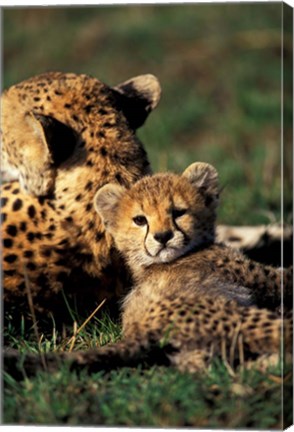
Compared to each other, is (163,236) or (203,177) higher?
(203,177)

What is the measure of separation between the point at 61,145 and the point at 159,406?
1404 millimetres

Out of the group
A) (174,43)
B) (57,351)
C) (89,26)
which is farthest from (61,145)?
(89,26)

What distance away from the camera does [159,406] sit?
12.1 feet

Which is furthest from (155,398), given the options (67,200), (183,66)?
(183,66)

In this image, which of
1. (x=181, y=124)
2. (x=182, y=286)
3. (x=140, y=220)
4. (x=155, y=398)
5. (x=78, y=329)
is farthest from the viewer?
(x=181, y=124)

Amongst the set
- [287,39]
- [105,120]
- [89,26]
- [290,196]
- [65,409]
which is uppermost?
[89,26]

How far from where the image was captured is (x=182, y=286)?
4.10 m

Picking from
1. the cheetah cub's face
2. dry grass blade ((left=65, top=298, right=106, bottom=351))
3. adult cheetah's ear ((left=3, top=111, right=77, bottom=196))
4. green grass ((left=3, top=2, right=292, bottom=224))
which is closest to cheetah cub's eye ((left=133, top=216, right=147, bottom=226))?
the cheetah cub's face

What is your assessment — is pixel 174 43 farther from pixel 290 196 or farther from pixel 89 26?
pixel 290 196

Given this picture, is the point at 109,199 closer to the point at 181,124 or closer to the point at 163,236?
the point at 163,236

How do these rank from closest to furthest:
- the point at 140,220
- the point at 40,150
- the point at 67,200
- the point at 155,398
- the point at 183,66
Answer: the point at 155,398
the point at 140,220
the point at 67,200
the point at 40,150
the point at 183,66

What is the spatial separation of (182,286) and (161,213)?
0.30m

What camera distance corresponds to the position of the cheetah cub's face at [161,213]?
4.16 metres

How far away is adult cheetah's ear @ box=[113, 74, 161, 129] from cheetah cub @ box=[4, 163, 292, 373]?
1.98ft
